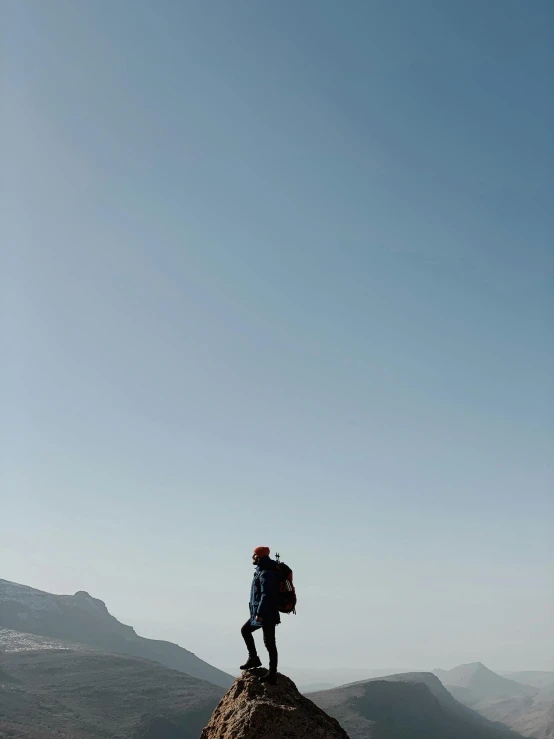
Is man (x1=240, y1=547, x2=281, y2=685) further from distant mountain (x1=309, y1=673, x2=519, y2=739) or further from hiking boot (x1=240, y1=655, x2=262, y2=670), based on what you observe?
Answer: distant mountain (x1=309, y1=673, x2=519, y2=739)

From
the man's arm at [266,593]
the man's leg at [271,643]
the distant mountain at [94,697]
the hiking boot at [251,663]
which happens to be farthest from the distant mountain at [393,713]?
the man's arm at [266,593]

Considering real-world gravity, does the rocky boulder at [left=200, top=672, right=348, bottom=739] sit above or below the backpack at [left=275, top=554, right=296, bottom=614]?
below

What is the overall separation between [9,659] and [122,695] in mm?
20866

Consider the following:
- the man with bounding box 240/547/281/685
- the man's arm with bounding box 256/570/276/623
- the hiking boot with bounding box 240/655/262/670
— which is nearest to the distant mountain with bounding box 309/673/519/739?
the hiking boot with bounding box 240/655/262/670

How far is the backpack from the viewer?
8.49 meters

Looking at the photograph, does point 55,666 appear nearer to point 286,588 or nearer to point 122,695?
point 122,695

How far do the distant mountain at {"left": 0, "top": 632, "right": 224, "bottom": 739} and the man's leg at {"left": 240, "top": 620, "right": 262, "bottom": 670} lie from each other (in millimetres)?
65467

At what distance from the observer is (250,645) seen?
8.77 m

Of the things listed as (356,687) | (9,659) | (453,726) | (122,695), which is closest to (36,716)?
(122,695)

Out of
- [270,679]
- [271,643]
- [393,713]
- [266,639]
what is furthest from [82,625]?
[266,639]

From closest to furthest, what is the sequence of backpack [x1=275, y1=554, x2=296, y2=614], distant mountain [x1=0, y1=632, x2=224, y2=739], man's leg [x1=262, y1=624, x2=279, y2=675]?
man's leg [x1=262, y1=624, x2=279, y2=675] < backpack [x1=275, y1=554, x2=296, y2=614] < distant mountain [x1=0, y1=632, x2=224, y2=739]

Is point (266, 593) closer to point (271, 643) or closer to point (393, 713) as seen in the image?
point (271, 643)

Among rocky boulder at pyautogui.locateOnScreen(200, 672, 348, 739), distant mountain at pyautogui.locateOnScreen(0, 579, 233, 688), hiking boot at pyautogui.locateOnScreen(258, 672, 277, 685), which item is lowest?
distant mountain at pyautogui.locateOnScreen(0, 579, 233, 688)

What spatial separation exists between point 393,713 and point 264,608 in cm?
11867
